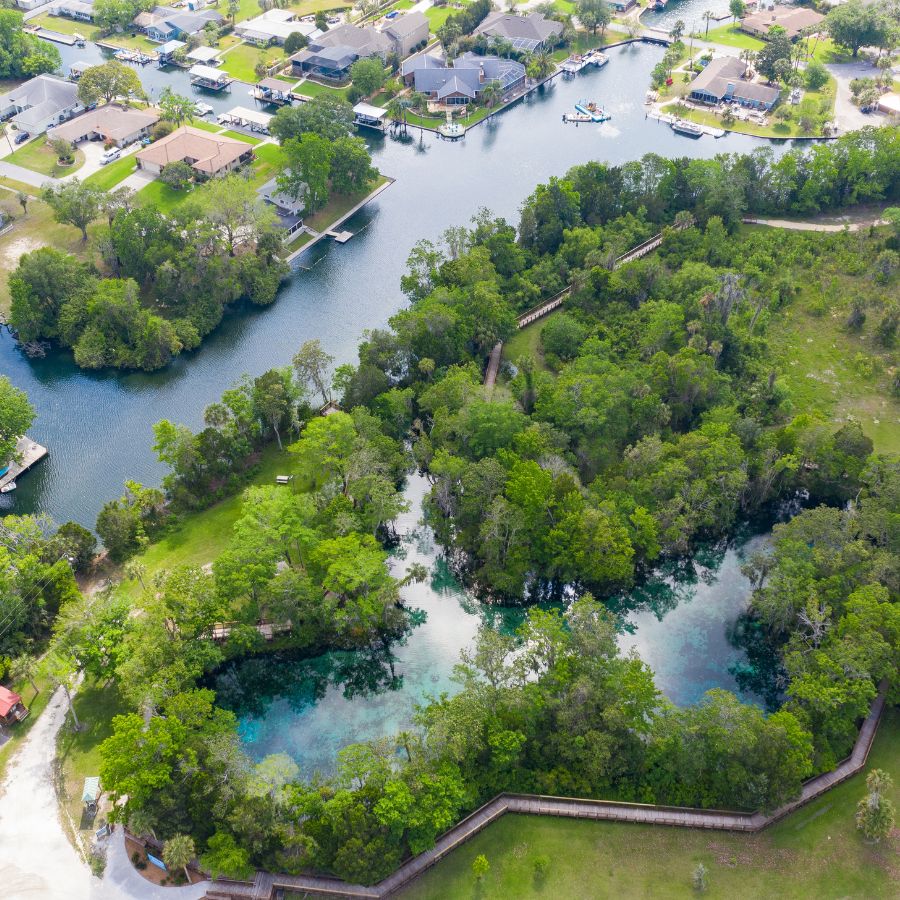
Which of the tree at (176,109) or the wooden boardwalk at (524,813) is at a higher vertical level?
the tree at (176,109)

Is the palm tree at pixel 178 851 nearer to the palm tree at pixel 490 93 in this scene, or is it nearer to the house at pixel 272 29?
the palm tree at pixel 490 93

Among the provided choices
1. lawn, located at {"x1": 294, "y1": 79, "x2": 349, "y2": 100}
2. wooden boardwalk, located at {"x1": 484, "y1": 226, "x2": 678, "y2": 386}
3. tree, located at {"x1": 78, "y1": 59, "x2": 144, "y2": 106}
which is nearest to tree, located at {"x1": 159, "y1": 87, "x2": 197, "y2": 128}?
tree, located at {"x1": 78, "y1": 59, "x2": 144, "y2": 106}

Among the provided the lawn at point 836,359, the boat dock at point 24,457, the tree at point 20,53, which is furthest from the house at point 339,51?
the boat dock at point 24,457

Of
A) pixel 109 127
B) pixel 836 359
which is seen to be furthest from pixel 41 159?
pixel 836 359

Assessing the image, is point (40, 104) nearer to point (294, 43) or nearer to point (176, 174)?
point (176, 174)

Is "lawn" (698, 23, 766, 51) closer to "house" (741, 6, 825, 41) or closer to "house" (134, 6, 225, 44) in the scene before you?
"house" (741, 6, 825, 41)

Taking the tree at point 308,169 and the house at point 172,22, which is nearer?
the tree at point 308,169

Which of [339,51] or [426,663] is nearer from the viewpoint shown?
[426,663]

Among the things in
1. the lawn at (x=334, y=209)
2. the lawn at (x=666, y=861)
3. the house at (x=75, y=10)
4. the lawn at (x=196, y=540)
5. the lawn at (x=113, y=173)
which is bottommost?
the lawn at (x=666, y=861)
